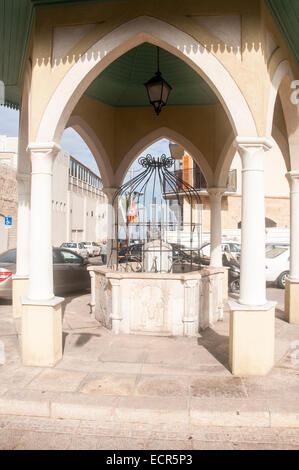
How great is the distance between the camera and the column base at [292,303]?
Answer: 6.68 metres

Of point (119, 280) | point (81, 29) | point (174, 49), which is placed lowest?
point (119, 280)

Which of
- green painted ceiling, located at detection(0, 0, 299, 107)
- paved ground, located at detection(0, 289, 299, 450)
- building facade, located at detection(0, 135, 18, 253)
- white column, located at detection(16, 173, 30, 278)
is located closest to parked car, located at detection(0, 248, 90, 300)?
white column, located at detection(16, 173, 30, 278)

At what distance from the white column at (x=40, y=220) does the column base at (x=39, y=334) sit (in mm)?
138

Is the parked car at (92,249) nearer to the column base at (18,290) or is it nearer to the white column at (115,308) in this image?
the column base at (18,290)

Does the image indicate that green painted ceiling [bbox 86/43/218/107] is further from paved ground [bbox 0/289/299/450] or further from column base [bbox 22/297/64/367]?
paved ground [bbox 0/289/299/450]

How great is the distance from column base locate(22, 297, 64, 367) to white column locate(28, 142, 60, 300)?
138 millimetres

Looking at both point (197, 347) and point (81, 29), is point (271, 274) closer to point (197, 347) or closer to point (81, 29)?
point (197, 347)

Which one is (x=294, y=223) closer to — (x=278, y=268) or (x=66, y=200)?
(x=278, y=268)

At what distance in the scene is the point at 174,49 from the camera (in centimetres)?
452

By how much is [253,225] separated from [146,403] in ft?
7.53

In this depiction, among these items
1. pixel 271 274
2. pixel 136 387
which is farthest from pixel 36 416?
pixel 271 274

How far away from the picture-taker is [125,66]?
6812mm

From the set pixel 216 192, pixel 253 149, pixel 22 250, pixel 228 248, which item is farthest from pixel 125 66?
pixel 228 248

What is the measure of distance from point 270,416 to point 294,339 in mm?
2595
